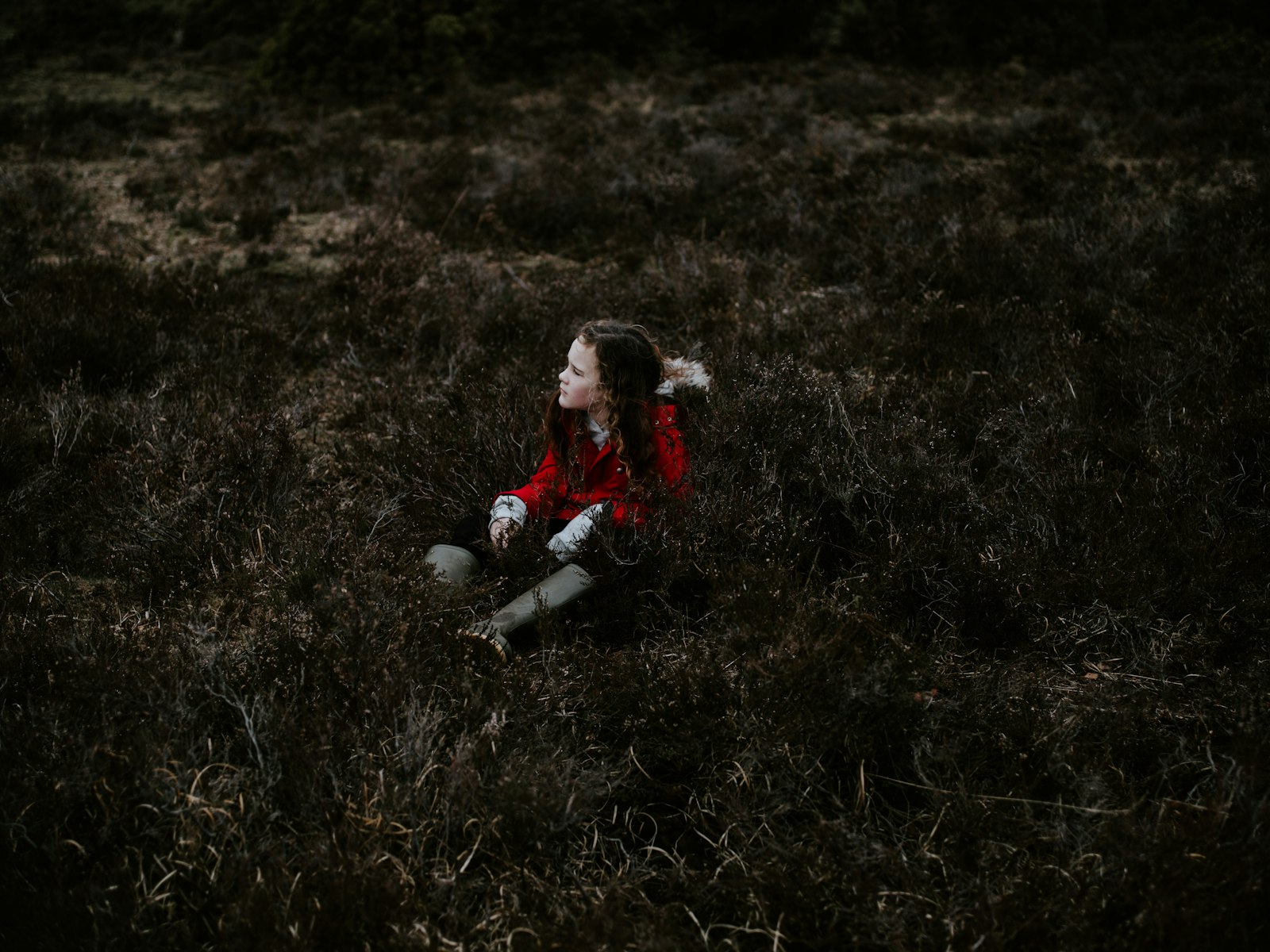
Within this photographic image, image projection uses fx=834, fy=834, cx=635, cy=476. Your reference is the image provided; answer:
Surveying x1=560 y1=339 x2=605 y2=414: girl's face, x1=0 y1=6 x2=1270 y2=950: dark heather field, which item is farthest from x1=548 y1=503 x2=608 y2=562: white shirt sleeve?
x1=560 y1=339 x2=605 y2=414: girl's face

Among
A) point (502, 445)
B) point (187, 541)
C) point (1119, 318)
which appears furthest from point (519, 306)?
point (1119, 318)

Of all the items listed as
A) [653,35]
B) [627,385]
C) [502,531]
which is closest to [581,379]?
[627,385]

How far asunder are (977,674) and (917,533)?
73 centimetres

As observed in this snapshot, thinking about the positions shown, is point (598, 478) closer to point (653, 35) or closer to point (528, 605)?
point (528, 605)

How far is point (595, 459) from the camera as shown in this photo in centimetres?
345

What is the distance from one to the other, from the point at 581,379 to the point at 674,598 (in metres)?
0.94

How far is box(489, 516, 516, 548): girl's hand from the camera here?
10.7 ft

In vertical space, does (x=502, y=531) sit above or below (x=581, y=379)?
below

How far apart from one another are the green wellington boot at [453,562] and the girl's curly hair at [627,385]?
0.57 metres

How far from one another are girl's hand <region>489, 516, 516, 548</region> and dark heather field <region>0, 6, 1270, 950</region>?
81 mm

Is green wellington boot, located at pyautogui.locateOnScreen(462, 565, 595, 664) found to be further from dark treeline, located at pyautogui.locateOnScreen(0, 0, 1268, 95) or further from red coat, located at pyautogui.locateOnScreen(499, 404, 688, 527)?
dark treeline, located at pyautogui.locateOnScreen(0, 0, 1268, 95)

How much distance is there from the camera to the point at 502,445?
12.7 feet

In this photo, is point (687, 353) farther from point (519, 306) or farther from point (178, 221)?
point (178, 221)

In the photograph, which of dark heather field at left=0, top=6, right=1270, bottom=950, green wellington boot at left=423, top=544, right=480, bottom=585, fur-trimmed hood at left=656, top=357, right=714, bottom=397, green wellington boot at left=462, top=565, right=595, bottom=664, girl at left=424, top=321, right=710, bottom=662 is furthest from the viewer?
fur-trimmed hood at left=656, top=357, right=714, bottom=397
